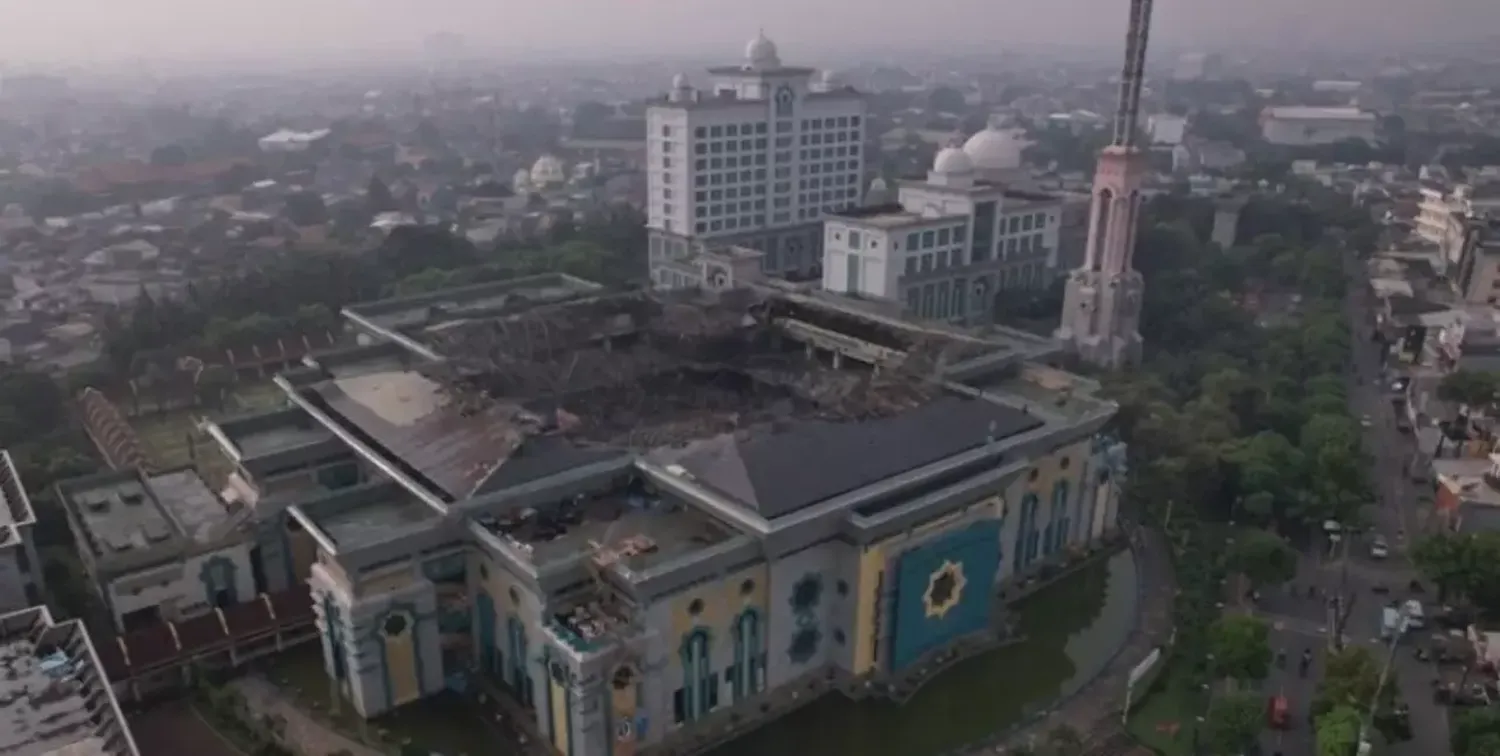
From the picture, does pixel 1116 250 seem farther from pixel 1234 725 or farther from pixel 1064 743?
pixel 1234 725

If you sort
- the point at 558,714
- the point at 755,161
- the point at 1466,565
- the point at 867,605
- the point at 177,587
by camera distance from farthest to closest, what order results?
the point at 755,161
the point at 1466,565
the point at 177,587
the point at 867,605
the point at 558,714

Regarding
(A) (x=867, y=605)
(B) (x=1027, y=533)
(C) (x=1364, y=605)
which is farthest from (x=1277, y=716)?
(A) (x=867, y=605)

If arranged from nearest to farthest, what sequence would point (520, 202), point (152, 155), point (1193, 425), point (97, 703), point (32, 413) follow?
point (97, 703) → point (1193, 425) → point (32, 413) → point (520, 202) → point (152, 155)

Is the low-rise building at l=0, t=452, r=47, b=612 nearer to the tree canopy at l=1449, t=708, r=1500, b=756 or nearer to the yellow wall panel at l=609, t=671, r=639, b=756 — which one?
the yellow wall panel at l=609, t=671, r=639, b=756

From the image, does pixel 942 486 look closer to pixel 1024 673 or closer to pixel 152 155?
pixel 1024 673

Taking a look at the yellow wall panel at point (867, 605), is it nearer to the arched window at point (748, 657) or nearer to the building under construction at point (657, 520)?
the building under construction at point (657, 520)

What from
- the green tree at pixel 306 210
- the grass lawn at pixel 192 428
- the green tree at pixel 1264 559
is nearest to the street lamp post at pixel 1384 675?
the green tree at pixel 1264 559

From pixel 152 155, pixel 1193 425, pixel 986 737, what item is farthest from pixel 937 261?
pixel 152 155
